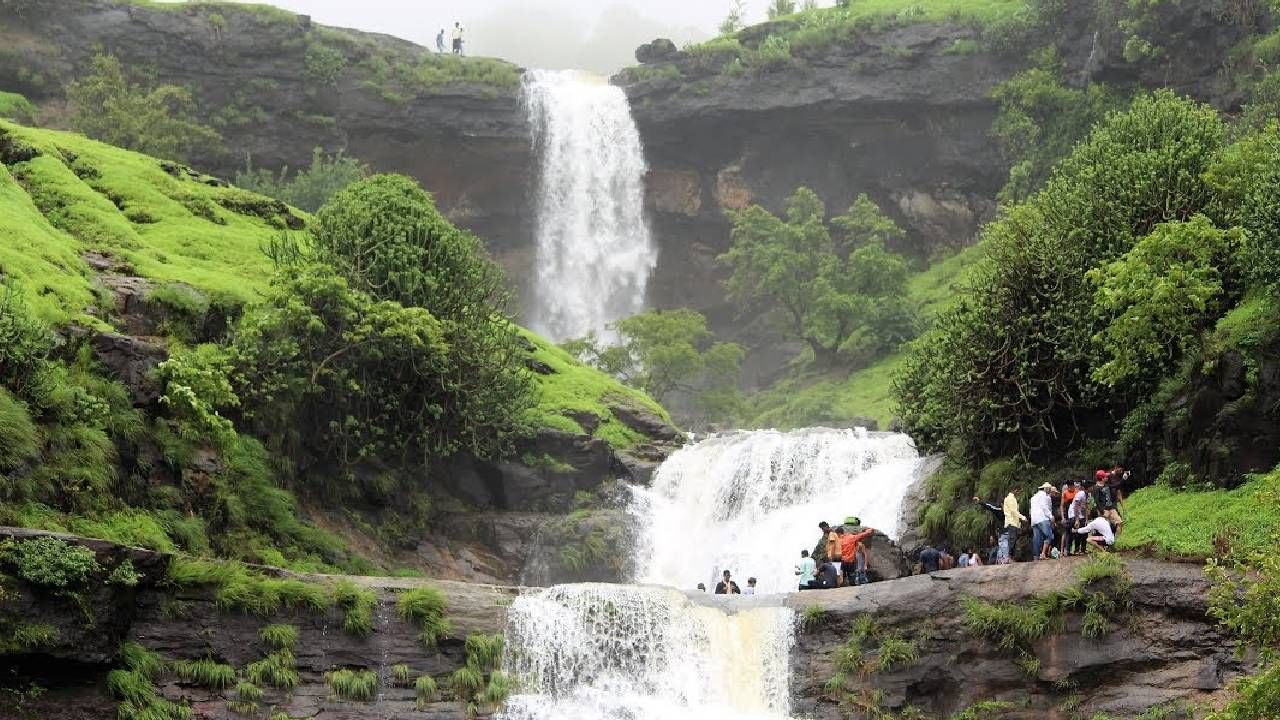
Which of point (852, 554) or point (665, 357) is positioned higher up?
point (665, 357)

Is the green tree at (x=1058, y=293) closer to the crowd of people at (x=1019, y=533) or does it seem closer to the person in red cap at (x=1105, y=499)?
the crowd of people at (x=1019, y=533)

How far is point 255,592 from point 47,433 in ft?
17.0

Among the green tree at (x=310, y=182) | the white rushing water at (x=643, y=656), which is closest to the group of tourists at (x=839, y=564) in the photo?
the white rushing water at (x=643, y=656)

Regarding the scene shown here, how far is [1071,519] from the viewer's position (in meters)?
25.5

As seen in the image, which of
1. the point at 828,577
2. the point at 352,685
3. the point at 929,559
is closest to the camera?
the point at 352,685

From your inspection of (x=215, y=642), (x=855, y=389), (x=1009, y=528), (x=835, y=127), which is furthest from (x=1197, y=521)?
(x=835, y=127)

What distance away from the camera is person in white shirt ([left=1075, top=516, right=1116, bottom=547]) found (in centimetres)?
2442

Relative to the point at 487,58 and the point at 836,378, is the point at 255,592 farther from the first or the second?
the point at 487,58

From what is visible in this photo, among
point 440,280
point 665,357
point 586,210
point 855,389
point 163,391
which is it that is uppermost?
point 586,210

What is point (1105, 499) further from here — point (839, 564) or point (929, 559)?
point (839, 564)

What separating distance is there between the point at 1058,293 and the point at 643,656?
1193cm

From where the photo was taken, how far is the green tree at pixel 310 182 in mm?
54594

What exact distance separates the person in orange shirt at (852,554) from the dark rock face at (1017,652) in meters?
1.62

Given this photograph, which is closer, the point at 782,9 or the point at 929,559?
the point at 929,559
